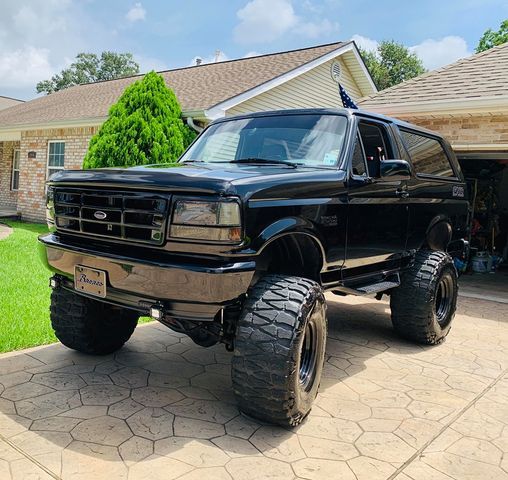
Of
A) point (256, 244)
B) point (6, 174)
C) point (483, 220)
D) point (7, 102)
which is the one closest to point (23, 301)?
point (256, 244)

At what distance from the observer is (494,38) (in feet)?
123

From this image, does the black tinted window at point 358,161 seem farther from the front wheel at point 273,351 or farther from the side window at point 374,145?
the front wheel at point 273,351

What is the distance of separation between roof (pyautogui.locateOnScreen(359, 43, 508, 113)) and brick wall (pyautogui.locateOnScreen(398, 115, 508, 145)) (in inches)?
14.6

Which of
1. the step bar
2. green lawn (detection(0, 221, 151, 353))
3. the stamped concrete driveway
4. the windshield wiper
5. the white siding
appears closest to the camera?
the stamped concrete driveway

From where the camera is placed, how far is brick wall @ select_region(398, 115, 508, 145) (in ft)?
26.9

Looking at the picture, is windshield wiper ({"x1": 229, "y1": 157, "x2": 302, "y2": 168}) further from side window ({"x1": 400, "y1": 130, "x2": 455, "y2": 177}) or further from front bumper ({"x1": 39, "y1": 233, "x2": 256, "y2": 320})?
side window ({"x1": 400, "y1": 130, "x2": 455, "y2": 177})

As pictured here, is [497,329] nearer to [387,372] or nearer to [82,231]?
[387,372]

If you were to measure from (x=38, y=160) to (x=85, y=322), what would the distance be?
13.8 m

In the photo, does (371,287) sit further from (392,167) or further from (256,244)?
(256,244)

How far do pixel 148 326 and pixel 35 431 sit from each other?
→ 2.49m

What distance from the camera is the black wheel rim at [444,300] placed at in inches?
207

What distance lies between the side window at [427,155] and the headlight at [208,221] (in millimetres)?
2727

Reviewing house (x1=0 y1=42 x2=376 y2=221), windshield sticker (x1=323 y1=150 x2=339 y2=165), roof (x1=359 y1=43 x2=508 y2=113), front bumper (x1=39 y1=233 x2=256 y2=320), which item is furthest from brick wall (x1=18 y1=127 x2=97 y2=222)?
front bumper (x1=39 y1=233 x2=256 y2=320)

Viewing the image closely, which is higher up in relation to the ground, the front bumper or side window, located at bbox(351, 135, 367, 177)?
side window, located at bbox(351, 135, 367, 177)
